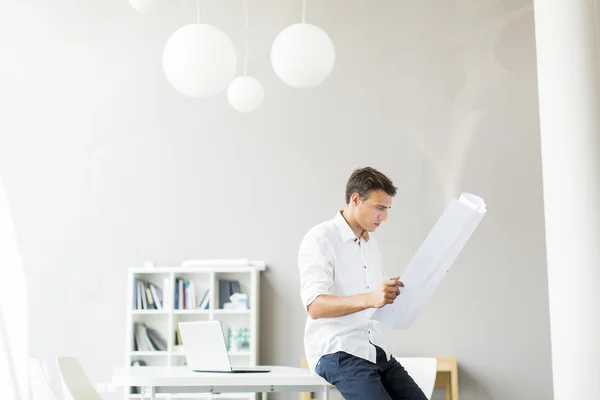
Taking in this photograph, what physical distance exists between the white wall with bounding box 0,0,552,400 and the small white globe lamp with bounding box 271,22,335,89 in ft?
9.43

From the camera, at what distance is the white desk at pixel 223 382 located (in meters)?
3.25

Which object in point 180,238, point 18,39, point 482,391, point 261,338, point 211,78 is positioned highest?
point 18,39

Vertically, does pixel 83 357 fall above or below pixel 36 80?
below

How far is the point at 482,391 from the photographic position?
6223 millimetres

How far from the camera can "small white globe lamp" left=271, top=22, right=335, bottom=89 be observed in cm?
364

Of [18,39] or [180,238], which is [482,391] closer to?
[180,238]

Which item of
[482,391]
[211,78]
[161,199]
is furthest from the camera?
[161,199]

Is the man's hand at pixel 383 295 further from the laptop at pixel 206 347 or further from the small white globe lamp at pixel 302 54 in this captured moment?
the small white globe lamp at pixel 302 54

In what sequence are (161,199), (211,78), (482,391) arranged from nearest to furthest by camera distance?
(211,78), (482,391), (161,199)

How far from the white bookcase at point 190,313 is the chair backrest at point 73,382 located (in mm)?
2200

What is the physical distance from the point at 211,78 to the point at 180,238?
10.9 feet

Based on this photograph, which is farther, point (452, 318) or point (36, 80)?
point (36, 80)

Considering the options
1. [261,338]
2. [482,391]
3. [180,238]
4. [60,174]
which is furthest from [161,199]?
[482,391]

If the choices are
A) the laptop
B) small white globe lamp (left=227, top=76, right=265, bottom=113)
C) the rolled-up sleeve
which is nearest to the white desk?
the laptop
